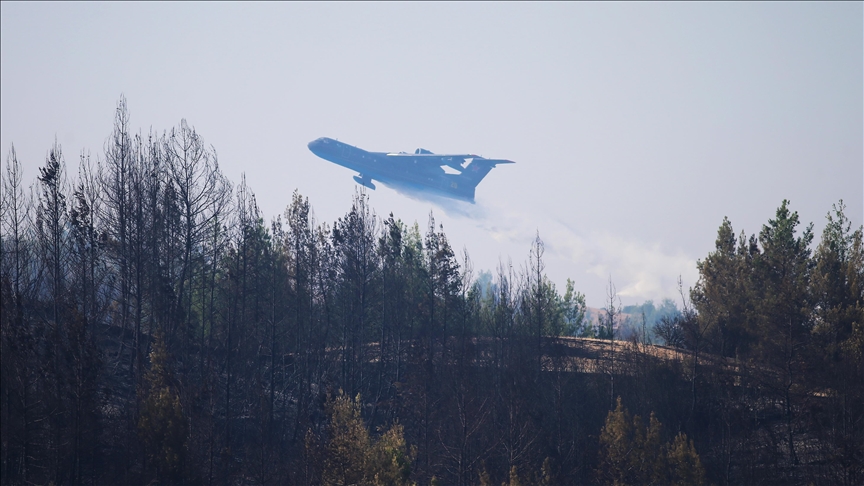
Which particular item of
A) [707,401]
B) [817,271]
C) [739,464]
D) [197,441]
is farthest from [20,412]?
[817,271]

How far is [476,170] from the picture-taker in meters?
61.7

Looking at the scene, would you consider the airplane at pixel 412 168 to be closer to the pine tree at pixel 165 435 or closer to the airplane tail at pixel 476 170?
the airplane tail at pixel 476 170

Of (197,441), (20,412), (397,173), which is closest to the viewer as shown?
(20,412)

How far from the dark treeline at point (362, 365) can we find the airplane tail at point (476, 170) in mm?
17594

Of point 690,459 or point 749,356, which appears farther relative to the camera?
point 749,356

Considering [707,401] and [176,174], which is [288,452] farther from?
[707,401]

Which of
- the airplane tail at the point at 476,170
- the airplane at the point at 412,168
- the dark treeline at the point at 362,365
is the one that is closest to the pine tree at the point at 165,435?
the dark treeline at the point at 362,365

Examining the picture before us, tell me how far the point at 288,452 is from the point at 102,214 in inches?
458

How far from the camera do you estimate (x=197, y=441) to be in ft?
77.8

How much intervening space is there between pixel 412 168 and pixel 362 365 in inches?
921

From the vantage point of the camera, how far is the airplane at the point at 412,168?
55.7 metres

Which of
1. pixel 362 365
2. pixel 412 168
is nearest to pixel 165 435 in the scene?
pixel 362 365

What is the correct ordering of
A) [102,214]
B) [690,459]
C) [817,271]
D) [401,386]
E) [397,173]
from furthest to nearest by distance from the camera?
[397,173]
[817,271]
[401,386]
[102,214]
[690,459]

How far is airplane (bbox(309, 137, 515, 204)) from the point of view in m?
55.7
